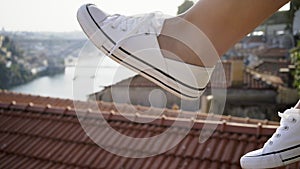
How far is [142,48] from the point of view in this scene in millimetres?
918

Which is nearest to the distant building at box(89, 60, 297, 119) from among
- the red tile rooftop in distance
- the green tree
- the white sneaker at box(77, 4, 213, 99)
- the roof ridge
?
the roof ridge

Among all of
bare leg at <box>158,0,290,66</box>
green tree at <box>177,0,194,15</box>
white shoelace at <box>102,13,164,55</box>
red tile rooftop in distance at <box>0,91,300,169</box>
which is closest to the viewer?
bare leg at <box>158,0,290,66</box>

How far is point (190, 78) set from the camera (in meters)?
0.88

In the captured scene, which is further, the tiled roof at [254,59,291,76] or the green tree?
the tiled roof at [254,59,291,76]

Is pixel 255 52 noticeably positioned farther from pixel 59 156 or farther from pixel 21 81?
pixel 59 156

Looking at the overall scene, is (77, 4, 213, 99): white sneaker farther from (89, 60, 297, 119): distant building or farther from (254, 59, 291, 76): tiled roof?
(254, 59, 291, 76): tiled roof

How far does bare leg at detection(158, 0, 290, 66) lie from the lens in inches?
32.4

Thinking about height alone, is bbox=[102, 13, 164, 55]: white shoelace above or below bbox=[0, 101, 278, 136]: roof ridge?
above

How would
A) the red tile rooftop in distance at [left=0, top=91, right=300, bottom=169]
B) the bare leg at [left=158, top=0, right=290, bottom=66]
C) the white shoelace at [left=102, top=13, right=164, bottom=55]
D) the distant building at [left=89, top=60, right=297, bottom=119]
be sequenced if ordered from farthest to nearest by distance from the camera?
the distant building at [left=89, top=60, right=297, bottom=119] < the red tile rooftop in distance at [left=0, top=91, right=300, bottom=169] < the white shoelace at [left=102, top=13, right=164, bottom=55] < the bare leg at [left=158, top=0, right=290, bottom=66]

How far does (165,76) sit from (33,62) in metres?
10.9

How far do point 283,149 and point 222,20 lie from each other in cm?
33

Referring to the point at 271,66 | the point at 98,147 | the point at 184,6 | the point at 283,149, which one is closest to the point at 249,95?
the point at 271,66

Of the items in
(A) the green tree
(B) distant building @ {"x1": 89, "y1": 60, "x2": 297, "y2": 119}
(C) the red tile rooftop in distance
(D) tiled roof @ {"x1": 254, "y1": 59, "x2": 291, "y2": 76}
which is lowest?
(D) tiled roof @ {"x1": 254, "y1": 59, "x2": 291, "y2": 76}

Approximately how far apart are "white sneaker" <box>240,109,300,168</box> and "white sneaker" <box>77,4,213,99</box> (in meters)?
0.21
